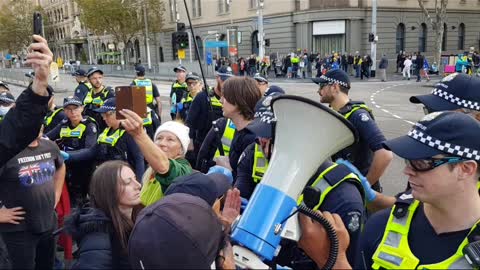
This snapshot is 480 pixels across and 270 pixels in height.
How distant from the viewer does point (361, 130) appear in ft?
12.0

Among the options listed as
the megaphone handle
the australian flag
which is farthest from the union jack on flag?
the megaphone handle

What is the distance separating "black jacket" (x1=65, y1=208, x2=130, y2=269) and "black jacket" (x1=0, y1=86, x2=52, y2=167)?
0.50 metres

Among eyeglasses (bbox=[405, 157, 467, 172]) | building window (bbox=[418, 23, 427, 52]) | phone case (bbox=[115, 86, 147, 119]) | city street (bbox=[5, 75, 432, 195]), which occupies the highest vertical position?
building window (bbox=[418, 23, 427, 52])

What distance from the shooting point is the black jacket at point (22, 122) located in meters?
2.08

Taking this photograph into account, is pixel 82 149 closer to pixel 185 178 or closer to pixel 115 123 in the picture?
pixel 115 123

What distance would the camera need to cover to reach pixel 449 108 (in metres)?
3.10

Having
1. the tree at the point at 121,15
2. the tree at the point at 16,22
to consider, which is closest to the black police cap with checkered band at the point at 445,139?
the tree at the point at 121,15

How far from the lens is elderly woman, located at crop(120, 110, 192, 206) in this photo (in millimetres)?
2572

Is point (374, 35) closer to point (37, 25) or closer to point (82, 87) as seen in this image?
point (82, 87)

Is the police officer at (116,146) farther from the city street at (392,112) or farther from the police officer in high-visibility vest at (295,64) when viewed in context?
the police officer in high-visibility vest at (295,64)

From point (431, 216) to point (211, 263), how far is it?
3.48ft

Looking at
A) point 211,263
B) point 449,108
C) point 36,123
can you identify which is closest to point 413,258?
point 211,263

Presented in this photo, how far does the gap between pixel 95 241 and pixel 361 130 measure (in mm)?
2384

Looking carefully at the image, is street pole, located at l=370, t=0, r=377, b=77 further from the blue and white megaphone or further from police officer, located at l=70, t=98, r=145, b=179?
the blue and white megaphone
